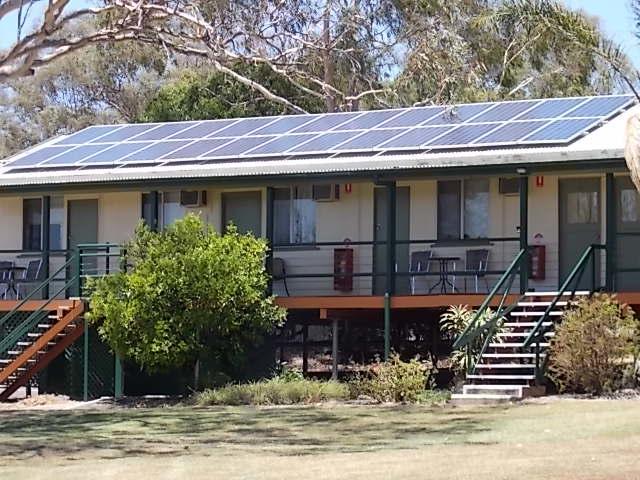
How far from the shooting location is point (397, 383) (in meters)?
22.6

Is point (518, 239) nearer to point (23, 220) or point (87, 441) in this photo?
point (87, 441)

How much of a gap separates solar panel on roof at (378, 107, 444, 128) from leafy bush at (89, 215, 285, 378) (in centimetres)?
509

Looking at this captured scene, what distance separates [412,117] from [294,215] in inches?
136

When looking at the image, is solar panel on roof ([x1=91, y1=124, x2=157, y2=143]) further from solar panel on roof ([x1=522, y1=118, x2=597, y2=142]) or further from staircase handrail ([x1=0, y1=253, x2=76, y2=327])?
solar panel on roof ([x1=522, y1=118, x2=597, y2=142])

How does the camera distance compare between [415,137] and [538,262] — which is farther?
[415,137]

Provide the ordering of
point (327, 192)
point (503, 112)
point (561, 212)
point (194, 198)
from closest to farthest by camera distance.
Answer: point (561, 212) → point (327, 192) → point (503, 112) → point (194, 198)

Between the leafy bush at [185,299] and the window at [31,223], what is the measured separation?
559 centimetres

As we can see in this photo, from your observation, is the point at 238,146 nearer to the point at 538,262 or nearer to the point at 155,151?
the point at 155,151

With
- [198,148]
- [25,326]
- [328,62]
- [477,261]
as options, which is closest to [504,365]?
[477,261]

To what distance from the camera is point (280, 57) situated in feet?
113

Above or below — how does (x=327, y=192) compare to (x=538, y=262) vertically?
above

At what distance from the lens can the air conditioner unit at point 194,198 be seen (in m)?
28.4

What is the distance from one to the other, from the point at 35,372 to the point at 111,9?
264 inches

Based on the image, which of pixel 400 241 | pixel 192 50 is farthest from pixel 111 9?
pixel 400 241
